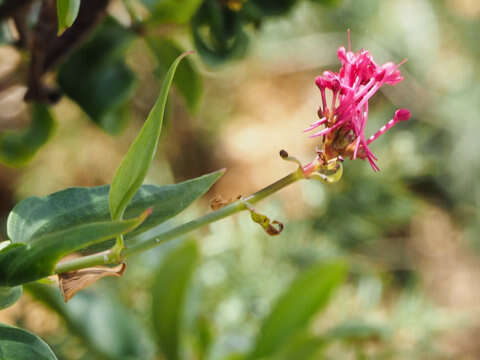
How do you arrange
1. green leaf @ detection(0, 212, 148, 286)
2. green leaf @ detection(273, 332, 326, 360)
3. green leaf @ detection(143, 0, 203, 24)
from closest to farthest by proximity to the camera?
green leaf @ detection(0, 212, 148, 286) < green leaf @ detection(143, 0, 203, 24) < green leaf @ detection(273, 332, 326, 360)

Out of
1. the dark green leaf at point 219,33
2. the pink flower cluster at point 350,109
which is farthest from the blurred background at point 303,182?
the pink flower cluster at point 350,109

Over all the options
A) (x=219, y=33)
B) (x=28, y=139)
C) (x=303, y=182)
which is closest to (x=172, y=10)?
(x=219, y=33)

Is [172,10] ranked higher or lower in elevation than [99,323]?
higher

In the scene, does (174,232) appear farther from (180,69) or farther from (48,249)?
(180,69)

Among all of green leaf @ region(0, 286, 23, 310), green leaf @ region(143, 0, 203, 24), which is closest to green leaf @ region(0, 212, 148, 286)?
green leaf @ region(0, 286, 23, 310)

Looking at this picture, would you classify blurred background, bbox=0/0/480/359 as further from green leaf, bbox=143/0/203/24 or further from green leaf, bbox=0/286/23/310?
green leaf, bbox=0/286/23/310

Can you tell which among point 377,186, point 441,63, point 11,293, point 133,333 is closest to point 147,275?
point 133,333

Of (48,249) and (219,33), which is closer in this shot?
(48,249)
